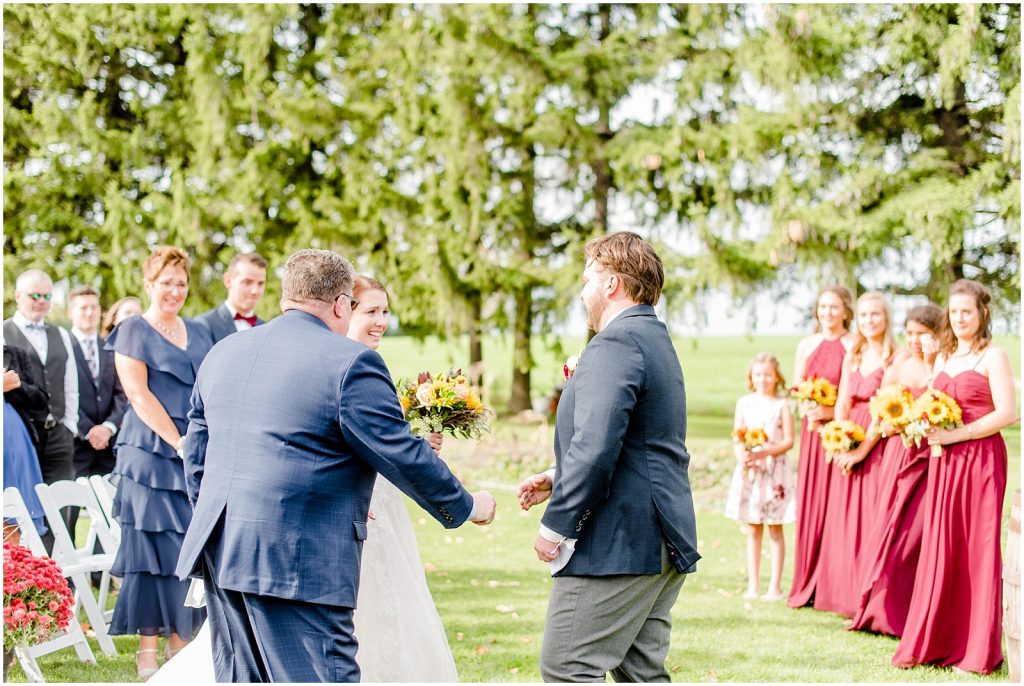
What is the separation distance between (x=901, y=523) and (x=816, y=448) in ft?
3.96

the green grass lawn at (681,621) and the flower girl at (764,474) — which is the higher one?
the flower girl at (764,474)

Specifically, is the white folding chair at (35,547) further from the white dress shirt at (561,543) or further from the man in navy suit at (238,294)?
the white dress shirt at (561,543)

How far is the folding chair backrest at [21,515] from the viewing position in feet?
18.3

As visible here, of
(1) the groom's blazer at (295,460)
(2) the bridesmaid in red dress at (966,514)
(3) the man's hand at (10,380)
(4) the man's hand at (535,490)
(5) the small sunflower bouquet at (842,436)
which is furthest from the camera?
(5) the small sunflower bouquet at (842,436)

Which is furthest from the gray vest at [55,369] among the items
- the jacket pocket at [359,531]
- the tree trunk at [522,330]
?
the tree trunk at [522,330]

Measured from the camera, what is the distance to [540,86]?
20203 mm

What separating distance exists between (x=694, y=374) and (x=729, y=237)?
20.7ft

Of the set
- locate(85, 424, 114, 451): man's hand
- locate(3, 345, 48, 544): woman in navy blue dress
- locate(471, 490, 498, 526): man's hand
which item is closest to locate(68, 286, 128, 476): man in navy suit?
locate(85, 424, 114, 451): man's hand

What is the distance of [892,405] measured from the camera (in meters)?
6.57

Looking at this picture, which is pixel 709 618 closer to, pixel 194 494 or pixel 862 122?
pixel 194 494

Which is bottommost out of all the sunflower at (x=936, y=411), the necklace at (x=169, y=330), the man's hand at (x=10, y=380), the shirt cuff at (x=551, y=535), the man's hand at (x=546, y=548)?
the man's hand at (x=546, y=548)

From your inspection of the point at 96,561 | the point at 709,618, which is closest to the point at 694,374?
the point at 709,618

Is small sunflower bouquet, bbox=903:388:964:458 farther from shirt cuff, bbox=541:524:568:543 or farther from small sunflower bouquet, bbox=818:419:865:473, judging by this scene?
shirt cuff, bbox=541:524:568:543

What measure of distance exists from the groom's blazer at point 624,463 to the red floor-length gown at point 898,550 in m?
3.43
